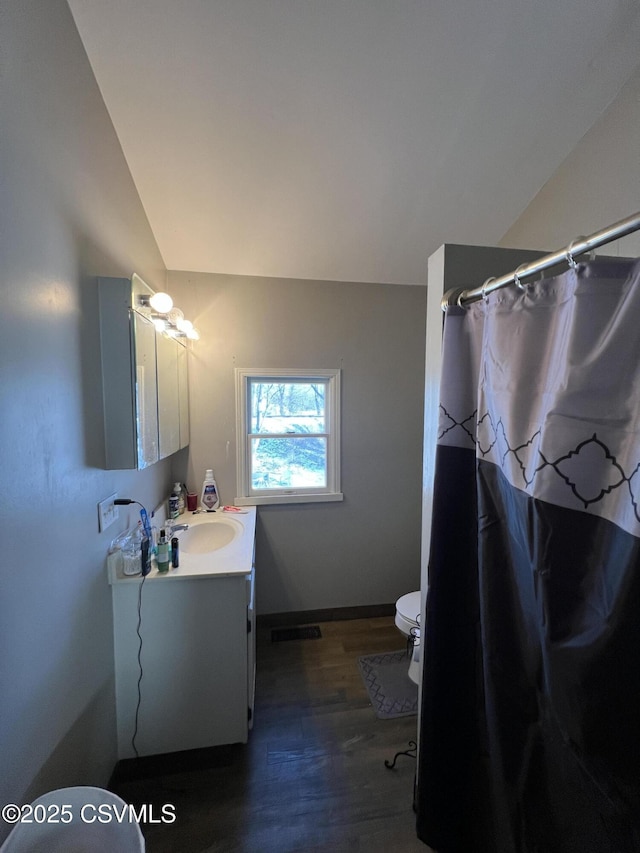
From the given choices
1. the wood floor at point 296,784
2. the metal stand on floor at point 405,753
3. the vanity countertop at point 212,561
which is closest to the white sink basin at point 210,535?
the vanity countertop at point 212,561

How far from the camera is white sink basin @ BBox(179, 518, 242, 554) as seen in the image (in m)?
1.89

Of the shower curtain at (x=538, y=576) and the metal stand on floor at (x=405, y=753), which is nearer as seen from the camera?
the shower curtain at (x=538, y=576)

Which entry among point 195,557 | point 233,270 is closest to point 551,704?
point 195,557

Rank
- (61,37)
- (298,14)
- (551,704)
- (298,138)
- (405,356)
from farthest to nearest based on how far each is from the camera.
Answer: (405,356) < (298,138) < (298,14) < (61,37) < (551,704)

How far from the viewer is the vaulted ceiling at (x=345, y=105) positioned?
110 centimetres

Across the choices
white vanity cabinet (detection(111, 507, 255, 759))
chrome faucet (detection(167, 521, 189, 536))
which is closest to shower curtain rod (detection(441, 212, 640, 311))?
white vanity cabinet (detection(111, 507, 255, 759))

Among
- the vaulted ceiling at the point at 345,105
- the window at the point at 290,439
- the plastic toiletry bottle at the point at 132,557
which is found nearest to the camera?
the vaulted ceiling at the point at 345,105

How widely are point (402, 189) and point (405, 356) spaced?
3.35ft

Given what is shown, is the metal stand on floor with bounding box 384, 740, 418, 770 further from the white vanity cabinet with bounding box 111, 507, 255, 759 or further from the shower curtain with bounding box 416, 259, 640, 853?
the white vanity cabinet with bounding box 111, 507, 255, 759

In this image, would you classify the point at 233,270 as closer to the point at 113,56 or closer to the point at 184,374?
the point at 184,374

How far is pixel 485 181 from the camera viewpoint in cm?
168

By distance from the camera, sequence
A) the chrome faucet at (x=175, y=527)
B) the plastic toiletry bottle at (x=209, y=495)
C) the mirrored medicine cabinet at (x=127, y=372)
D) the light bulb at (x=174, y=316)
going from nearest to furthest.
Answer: the mirrored medicine cabinet at (x=127, y=372) < the light bulb at (x=174, y=316) < the chrome faucet at (x=175, y=527) < the plastic toiletry bottle at (x=209, y=495)

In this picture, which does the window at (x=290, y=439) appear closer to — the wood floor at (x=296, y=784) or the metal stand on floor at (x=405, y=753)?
the wood floor at (x=296, y=784)

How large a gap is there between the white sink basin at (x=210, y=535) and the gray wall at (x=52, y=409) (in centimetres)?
61
